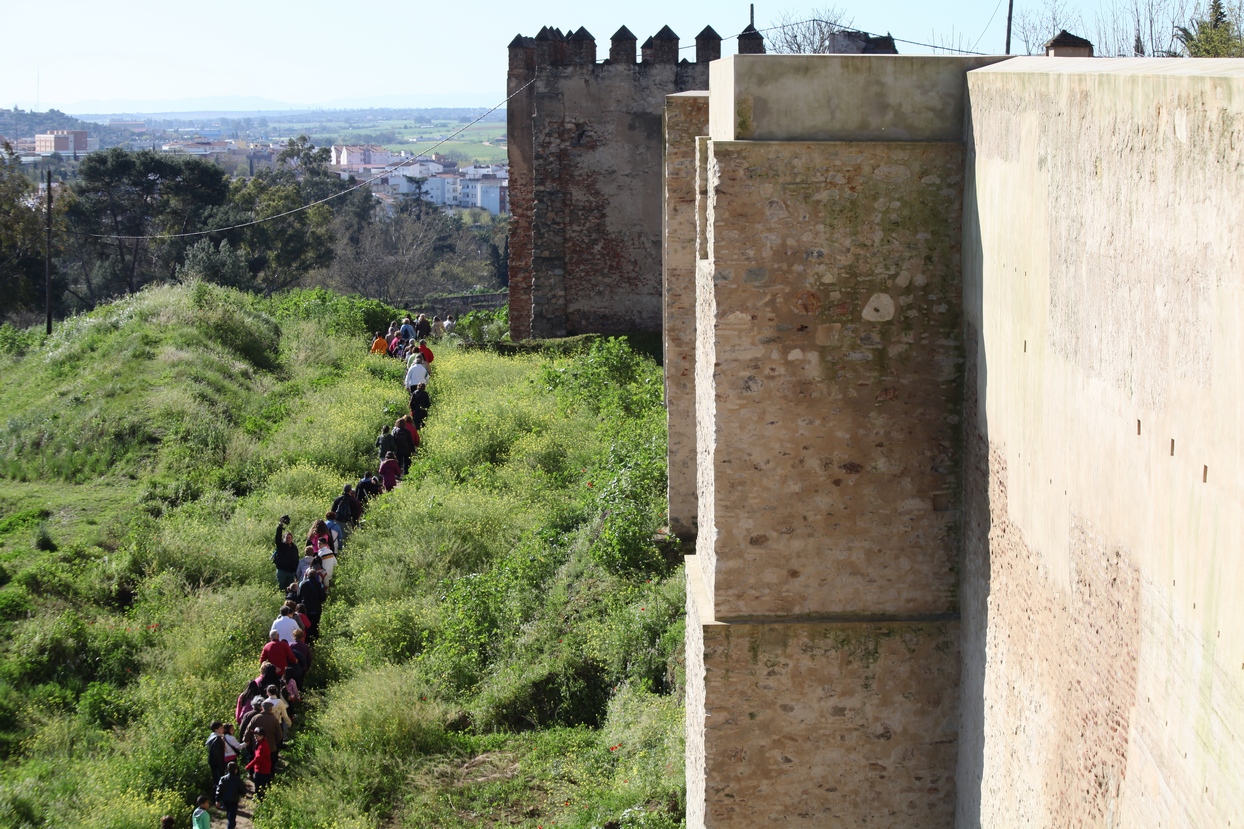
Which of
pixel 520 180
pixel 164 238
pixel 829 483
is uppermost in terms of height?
pixel 520 180

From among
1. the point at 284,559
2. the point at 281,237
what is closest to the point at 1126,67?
the point at 284,559

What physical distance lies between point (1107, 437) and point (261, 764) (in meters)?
7.01

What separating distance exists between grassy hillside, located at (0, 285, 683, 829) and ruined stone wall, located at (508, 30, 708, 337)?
2060mm

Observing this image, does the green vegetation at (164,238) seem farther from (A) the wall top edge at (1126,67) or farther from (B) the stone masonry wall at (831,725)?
(A) the wall top edge at (1126,67)

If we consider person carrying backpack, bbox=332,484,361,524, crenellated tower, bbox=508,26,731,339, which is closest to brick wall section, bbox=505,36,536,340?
crenellated tower, bbox=508,26,731,339

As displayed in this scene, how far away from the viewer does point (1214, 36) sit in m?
14.8

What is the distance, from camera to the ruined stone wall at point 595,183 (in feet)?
67.1

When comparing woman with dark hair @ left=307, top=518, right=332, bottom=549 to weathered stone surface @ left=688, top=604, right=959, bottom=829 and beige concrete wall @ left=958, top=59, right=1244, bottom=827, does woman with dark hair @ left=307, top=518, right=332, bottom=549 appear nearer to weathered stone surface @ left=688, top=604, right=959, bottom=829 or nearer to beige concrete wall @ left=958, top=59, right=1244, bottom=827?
weathered stone surface @ left=688, top=604, right=959, bottom=829

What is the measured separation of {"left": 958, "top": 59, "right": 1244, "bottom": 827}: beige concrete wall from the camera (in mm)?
3102

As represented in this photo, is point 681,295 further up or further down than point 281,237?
further down

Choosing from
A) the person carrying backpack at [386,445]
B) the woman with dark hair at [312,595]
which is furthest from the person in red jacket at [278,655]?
the person carrying backpack at [386,445]

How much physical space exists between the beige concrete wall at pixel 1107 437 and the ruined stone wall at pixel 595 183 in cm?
1550

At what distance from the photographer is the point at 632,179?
814 inches

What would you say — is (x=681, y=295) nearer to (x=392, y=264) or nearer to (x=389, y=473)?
(x=389, y=473)
